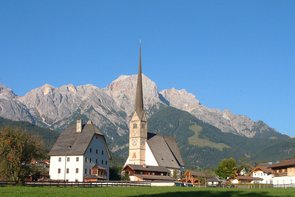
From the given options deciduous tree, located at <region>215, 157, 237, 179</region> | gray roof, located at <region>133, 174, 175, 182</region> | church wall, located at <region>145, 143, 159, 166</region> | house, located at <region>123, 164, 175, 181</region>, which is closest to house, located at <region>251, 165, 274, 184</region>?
deciduous tree, located at <region>215, 157, 237, 179</region>

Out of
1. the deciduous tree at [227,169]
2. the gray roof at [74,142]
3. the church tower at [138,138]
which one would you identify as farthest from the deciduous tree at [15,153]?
the deciduous tree at [227,169]

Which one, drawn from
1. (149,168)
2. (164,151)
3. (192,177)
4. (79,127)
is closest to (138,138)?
(164,151)

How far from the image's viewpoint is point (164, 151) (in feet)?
415

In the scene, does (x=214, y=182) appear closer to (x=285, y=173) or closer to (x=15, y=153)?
(x=285, y=173)

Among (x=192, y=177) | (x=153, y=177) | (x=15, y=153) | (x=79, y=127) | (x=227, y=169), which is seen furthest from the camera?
→ (x=227, y=169)

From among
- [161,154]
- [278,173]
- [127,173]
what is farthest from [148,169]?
[278,173]

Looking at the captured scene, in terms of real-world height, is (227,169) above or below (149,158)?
below

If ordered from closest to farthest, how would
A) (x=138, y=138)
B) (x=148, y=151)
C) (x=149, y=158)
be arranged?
(x=149, y=158)
(x=148, y=151)
(x=138, y=138)

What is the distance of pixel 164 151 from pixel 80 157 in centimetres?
3540

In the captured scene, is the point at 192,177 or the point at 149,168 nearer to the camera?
the point at 149,168

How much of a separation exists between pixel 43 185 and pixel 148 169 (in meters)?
52.2

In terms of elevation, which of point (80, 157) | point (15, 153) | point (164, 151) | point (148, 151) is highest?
point (164, 151)

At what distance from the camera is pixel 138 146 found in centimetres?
12225

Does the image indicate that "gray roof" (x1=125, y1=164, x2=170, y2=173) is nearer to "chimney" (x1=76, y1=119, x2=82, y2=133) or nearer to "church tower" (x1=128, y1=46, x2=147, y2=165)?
"church tower" (x1=128, y1=46, x2=147, y2=165)
